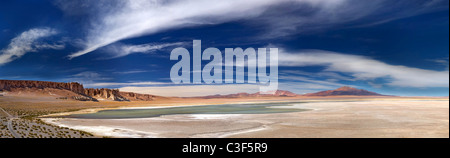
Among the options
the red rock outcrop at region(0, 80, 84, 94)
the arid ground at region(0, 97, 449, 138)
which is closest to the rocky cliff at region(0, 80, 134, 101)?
the red rock outcrop at region(0, 80, 84, 94)

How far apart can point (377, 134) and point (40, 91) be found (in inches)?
6336

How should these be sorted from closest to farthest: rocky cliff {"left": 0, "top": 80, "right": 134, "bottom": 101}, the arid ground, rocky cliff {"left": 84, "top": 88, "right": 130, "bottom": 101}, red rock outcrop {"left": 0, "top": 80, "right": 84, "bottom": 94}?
the arid ground < red rock outcrop {"left": 0, "top": 80, "right": 84, "bottom": 94} < rocky cliff {"left": 0, "top": 80, "right": 134, "bottom": 101} < rocky cliff {"left": 84, "top": 88, "right": 130, "bottom": 101}

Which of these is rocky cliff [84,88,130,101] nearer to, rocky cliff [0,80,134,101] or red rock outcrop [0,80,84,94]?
rocky cliff [0,80,134,101]

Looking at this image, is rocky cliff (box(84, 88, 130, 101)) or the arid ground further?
rocky cliff (box(84, 88, 130, 101))

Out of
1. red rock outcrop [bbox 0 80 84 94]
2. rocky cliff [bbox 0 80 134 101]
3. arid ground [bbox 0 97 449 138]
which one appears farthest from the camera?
rocky cliff [bbox 0 80 134 101]

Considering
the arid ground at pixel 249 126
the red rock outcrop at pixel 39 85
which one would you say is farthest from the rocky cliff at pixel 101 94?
the arid ground at pixel 249 126

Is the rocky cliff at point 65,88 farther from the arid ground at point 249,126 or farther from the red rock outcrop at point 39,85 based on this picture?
the arid ground at point 249,126

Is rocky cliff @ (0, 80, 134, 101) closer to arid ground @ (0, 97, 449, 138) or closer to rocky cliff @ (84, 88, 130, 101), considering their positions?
rocky cliff @ (84, 88, 130, 101)

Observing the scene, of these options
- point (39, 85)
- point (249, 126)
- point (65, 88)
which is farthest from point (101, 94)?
point (249, 126)

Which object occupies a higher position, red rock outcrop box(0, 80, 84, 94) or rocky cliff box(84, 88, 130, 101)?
red rock outcrop box(0, 80, 84, 94)
